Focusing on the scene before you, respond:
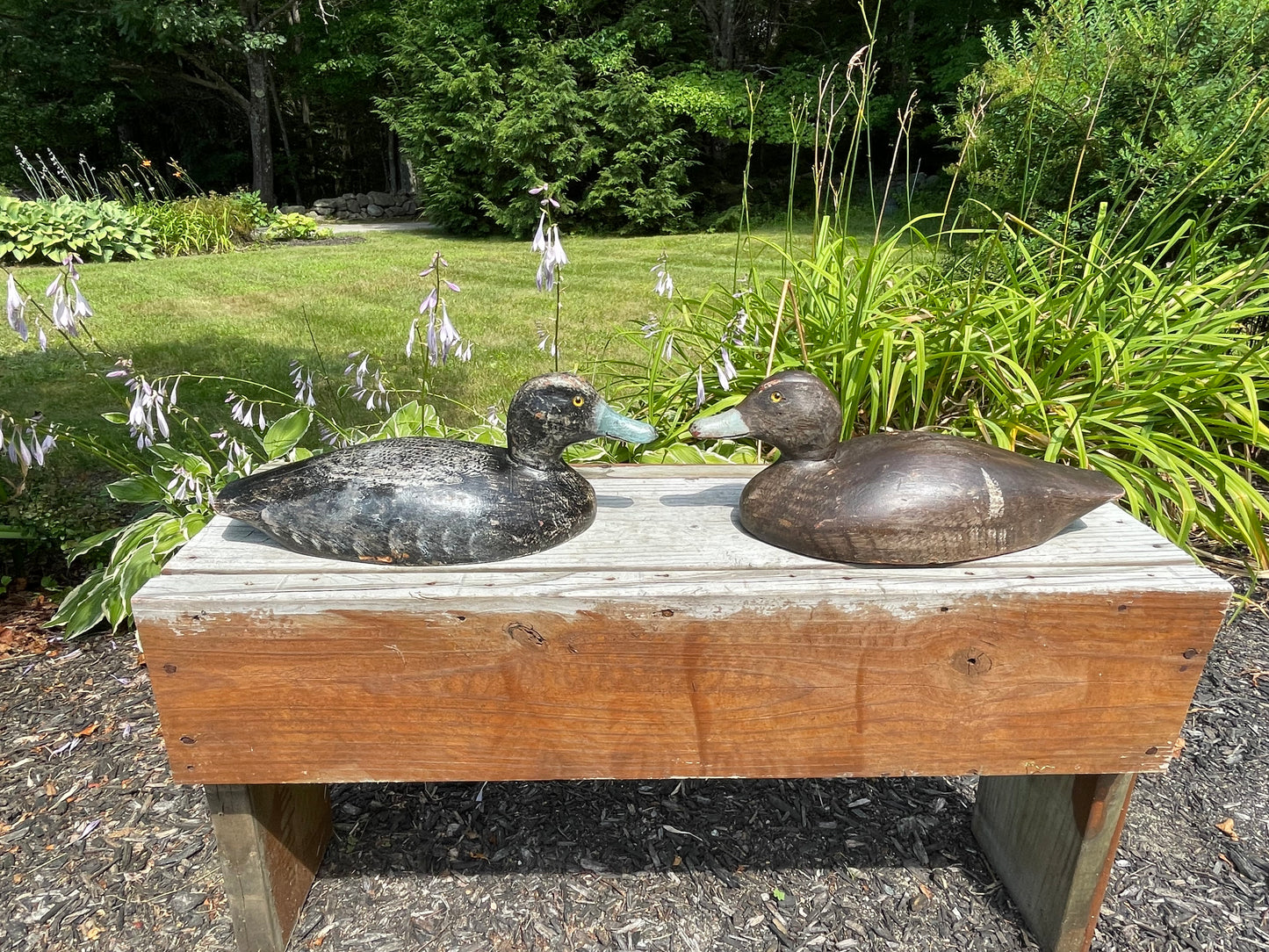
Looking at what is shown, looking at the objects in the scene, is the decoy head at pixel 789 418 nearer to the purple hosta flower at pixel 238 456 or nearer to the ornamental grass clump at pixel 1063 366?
the ornamental grass clump at pixel 1063 366

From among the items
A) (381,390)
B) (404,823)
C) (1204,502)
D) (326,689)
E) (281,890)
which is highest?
(381,390)

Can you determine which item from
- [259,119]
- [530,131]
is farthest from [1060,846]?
[259,119]

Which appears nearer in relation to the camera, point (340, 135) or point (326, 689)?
point (326, 689)

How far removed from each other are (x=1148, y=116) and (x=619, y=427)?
7.90 ft

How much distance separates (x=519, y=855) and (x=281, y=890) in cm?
51

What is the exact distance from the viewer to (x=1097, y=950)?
1.62 metres

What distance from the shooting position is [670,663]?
129cm

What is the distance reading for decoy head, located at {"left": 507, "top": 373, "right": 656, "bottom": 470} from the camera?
1379mm

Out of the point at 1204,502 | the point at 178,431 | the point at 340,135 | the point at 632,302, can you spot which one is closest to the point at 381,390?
the point at 178,431

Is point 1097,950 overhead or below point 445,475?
below

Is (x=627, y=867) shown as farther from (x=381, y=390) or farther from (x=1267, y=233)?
(x=1267, y=233)

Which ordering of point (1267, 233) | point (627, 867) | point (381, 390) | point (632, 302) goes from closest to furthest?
1. point (627, 867)
2. point (381, 390)
3. point (1267, 233)
4. point (632, 302)

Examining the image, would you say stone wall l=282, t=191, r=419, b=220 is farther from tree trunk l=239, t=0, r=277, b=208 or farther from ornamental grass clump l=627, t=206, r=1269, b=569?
ornamental grass clump l=627, t=206, r=1269, b=569

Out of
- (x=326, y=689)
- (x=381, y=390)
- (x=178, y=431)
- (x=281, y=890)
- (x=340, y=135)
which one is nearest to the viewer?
(x=326, y=689)
